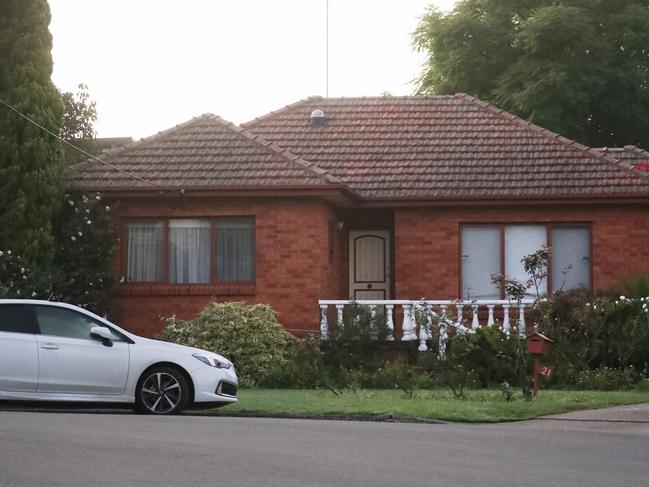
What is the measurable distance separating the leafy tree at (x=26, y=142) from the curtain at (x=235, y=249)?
3.00 m

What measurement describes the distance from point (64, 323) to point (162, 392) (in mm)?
1439

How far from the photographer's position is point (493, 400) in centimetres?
1762

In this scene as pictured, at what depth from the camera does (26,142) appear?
22.8m

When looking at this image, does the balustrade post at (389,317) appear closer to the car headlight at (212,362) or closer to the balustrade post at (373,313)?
the balustrade post at (373,313)

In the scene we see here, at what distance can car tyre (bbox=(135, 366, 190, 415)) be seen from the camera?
16.0 metres

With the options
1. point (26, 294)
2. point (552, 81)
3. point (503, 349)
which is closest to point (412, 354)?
point (503, 349)

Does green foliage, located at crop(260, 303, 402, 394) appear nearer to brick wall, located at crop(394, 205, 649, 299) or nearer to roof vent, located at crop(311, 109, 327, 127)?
brick wall, located at crop(394, 205, 649, 299)

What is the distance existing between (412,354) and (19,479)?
45.4 ft

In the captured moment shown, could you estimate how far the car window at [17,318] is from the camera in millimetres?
16109

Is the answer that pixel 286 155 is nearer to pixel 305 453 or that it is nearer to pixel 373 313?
pixel 373 313

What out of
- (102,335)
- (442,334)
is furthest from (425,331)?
(102,335)

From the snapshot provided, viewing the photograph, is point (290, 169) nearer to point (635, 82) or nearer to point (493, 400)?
point (493, 400)

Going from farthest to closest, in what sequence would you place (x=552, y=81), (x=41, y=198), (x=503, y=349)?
(x=552, y=81)
(x=41, y=198)
(x=503, y=349)

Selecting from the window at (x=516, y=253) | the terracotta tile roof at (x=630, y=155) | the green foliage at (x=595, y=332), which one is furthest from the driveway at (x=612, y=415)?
the terracotta tile roof at (x=630, y=155)
